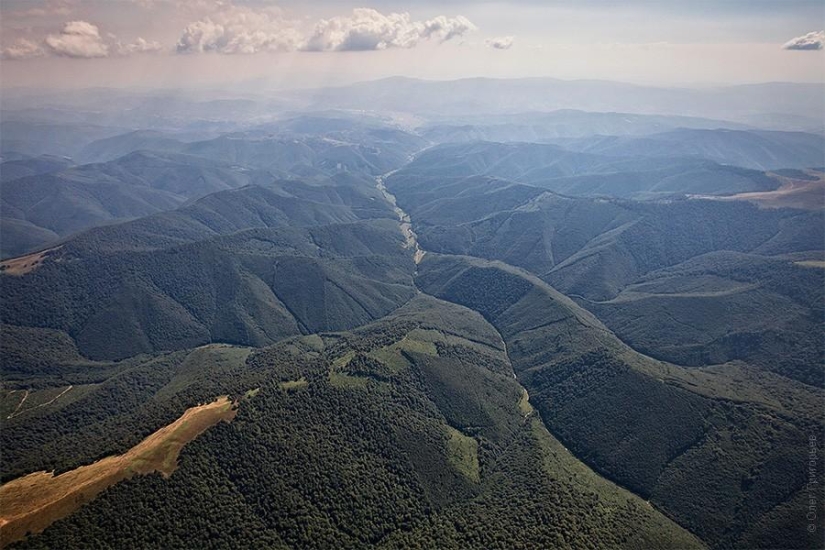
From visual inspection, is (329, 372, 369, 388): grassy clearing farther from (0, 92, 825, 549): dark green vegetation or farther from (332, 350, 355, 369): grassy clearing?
(332, 350, 355, 369): grassy clearing

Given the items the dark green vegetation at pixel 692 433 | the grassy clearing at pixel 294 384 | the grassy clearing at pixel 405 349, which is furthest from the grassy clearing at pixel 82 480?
the dark green vegetation at pixel 692 433

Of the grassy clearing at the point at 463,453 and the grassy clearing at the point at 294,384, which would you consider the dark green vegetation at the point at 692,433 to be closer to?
the grassy clearing at the point at 463,453

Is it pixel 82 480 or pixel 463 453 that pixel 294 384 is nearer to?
pixel 463 453

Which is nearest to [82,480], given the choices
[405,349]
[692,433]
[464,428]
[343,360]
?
[343,360]

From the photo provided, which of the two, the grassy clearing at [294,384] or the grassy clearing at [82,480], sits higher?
the grassy clearing at [82,480]

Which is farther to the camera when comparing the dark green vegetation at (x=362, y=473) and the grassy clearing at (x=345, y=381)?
the grassy clearing at (x=345, y=381)

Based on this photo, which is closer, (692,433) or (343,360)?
(692,433)

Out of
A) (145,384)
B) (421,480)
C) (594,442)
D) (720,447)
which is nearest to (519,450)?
(594,442)

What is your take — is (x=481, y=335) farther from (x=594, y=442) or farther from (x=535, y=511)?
(x=535, y=511)
